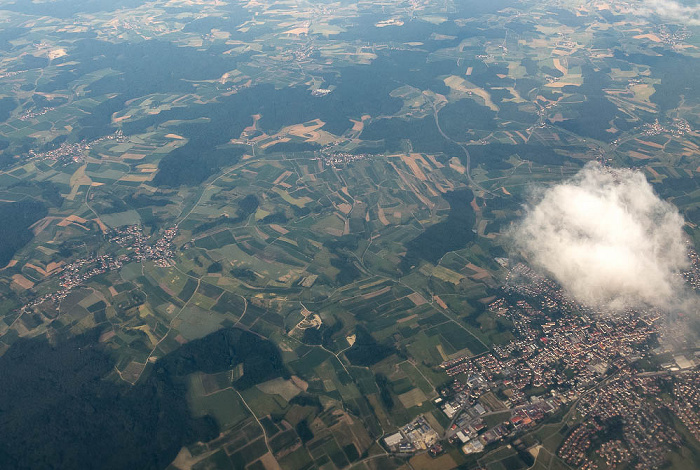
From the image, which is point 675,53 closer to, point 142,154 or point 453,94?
point 453,94

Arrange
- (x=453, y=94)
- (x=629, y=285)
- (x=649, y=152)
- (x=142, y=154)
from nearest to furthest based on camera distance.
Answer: (x=629, y=285) < (x=649, y=152) < (x=142, y=154) < (x=453, y=94)

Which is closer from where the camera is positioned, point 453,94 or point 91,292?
point 91,292

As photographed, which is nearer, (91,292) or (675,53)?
(91,292)

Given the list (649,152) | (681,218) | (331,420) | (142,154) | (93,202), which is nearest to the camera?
(331,420)

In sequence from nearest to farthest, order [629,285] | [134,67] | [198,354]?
[198,354] → [629,285] → [134,67]

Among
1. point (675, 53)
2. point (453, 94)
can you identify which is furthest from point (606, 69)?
point (453, 94)

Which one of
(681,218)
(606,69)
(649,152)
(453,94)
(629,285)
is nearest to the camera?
(629,285)

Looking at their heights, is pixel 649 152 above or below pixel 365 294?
above

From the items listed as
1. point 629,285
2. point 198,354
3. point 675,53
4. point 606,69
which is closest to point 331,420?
point 198,354

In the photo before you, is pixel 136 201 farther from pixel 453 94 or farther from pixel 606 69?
pixel 606 69
